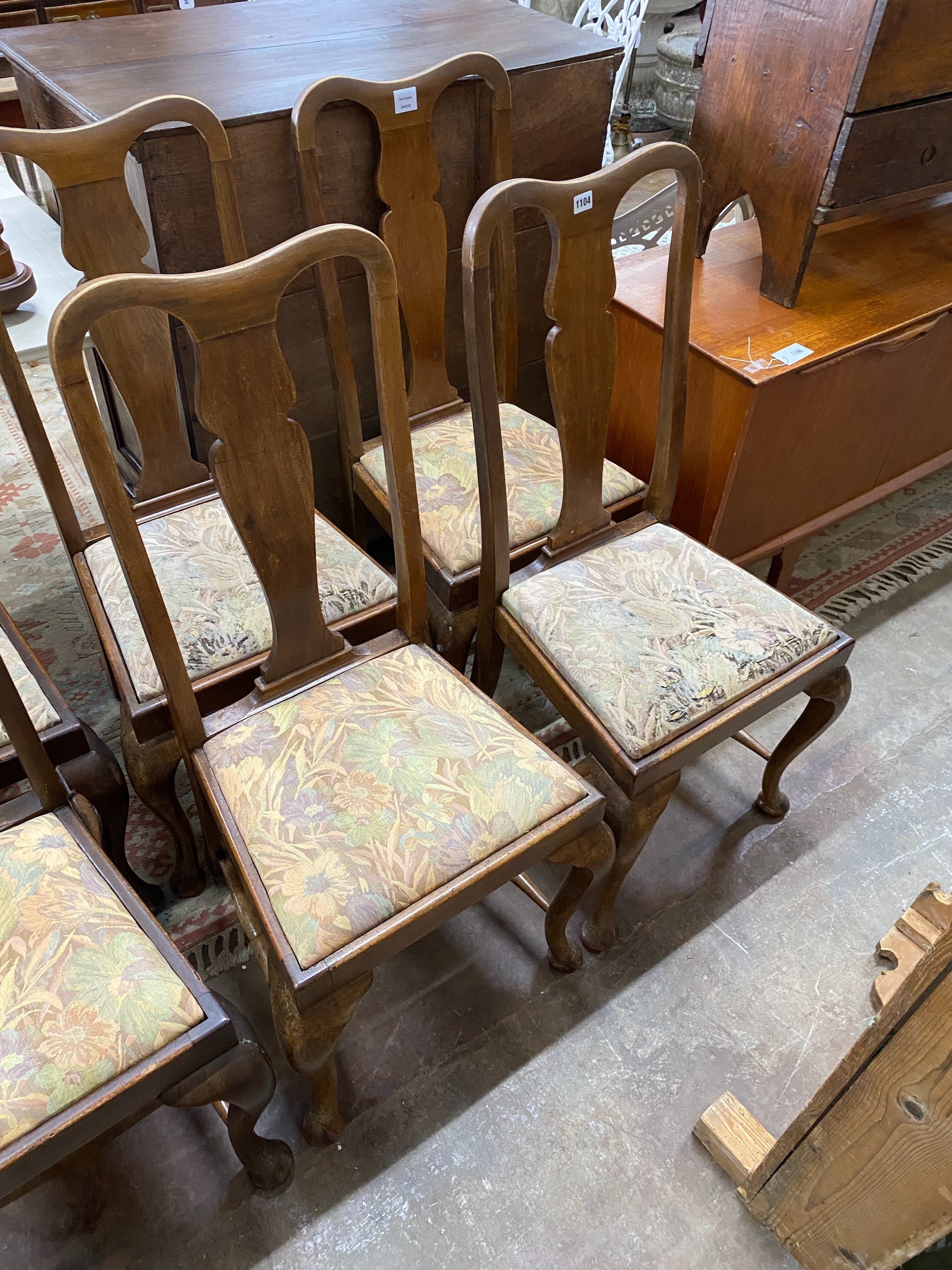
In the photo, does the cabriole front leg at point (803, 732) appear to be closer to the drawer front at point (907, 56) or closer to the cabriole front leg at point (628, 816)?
the cabriole front leg at point (628, 816)

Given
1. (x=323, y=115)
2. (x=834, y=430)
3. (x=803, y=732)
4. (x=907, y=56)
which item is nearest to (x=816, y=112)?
(x=907, y=56)

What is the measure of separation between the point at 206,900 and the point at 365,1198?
500 mm

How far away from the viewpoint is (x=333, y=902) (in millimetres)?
912

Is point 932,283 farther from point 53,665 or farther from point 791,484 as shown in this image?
point 53,665

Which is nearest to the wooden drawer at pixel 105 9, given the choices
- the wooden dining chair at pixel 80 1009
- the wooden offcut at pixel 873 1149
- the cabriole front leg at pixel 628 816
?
the wooden dining chair at pixel 80 1009

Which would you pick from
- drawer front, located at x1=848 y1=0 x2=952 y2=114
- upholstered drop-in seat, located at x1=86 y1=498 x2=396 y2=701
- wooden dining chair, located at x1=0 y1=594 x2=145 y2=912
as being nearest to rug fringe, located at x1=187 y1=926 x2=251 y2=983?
wooden dining chair, located at x1=0 y1=594 x2=145 y2=912

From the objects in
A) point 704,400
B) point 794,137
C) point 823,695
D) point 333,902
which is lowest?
point 823,695

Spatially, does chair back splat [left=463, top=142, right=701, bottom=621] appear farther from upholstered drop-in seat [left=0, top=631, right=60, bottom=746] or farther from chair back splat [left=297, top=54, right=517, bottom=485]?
upholstered drop-in seat [left=0, top=631, right=60, bottom=746]

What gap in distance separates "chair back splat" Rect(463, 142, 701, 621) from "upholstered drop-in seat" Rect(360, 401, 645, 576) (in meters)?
0.08

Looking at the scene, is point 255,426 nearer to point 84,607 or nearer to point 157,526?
point 157,526

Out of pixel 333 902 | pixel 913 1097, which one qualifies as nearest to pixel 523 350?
pixel 333 902

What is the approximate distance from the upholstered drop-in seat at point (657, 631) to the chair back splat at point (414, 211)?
18.4 inches

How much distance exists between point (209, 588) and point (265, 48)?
3.21ft

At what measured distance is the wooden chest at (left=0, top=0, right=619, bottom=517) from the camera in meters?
1.26
